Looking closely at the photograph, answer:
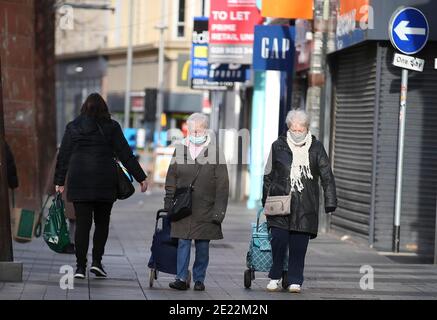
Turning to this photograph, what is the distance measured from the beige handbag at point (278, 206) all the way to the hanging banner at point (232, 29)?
12.9m

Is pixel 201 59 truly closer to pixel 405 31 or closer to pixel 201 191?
pixel 405 31

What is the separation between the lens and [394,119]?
687 inches

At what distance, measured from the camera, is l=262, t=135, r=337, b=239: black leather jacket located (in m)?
11.4

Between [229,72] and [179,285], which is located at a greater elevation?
[229,72]

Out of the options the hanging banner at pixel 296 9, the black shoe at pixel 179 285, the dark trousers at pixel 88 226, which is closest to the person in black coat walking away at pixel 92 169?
the dark trousers at pixel 88 226

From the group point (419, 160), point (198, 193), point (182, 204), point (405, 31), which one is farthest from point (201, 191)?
point (419, 160)

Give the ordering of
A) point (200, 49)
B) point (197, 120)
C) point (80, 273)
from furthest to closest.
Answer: point (200, 49)
point (80, 273)
point (197, 120)

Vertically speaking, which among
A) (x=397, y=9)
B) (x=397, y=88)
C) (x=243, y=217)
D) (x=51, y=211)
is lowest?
(x=243, y=217)

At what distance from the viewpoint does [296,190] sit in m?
11.4

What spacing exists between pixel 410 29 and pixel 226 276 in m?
4.86
